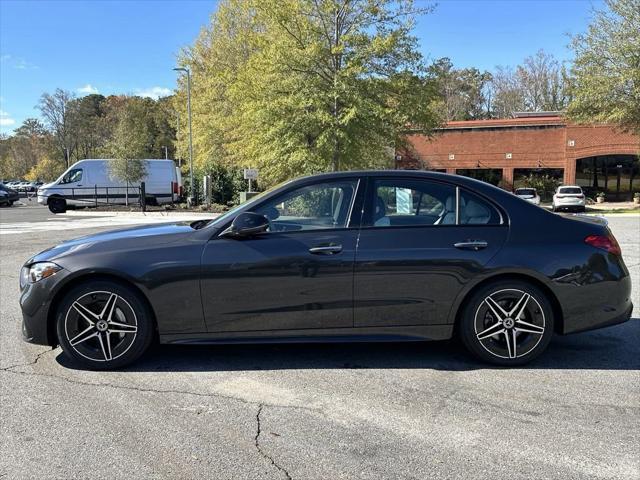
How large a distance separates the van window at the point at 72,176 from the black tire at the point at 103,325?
2739cm

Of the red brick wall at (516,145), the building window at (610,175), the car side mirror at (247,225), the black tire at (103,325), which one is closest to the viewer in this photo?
the car side mirror at (247,225)

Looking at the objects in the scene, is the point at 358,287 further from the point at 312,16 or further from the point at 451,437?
the point at 312,16

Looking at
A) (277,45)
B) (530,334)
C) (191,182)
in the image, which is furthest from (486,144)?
(530,334)

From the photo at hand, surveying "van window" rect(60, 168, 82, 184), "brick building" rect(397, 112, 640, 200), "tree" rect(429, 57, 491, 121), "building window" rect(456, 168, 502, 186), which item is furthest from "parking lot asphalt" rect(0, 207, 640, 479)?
"tree" rect(429, 57, 491, 121)

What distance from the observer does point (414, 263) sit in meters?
4.19

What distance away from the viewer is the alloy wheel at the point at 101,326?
4.20 meters

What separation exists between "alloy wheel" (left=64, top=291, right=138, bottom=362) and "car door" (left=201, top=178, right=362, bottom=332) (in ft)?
2.15

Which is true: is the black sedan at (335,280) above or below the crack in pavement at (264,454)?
above

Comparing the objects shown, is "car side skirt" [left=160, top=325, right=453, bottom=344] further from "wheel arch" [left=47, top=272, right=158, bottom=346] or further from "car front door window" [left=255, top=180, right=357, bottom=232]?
"car front door window" [left=255, top=180, right=357, bottom=232]

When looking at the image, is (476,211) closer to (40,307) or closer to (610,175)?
(40,307)

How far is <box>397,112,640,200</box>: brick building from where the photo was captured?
4025 centimetres

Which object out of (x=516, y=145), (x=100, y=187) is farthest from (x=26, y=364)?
(x=516, y=145)

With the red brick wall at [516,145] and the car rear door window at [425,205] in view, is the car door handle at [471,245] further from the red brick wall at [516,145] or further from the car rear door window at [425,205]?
the red brick wall at [516,145]

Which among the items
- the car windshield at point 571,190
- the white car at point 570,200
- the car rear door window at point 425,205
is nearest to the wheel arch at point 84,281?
the car rear door window at point 425,205
